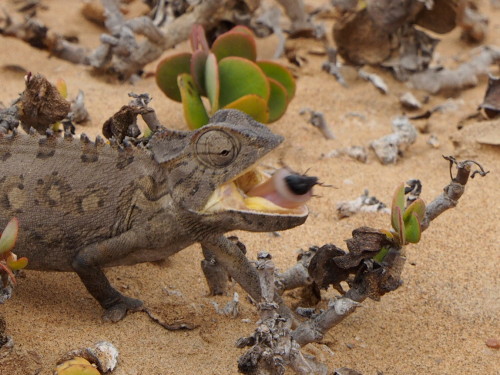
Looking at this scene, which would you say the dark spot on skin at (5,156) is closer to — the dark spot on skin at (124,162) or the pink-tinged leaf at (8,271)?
the dark spot on skin at (124,162)

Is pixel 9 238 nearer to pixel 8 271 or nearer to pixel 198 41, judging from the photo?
pixel 8 271

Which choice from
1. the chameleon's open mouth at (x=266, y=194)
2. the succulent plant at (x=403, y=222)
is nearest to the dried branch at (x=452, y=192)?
the succulent plant at (x=403, y=222)

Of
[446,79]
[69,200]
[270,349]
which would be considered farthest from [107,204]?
[446,79]

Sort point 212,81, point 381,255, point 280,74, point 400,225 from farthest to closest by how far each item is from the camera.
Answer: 1. point 280,74
2. point 212,81
3. point 381,255
4. point 400,225

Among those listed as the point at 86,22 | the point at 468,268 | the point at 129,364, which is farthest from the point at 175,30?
the point at 129,364

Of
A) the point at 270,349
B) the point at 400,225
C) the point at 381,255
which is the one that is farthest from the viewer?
the point at 381,255

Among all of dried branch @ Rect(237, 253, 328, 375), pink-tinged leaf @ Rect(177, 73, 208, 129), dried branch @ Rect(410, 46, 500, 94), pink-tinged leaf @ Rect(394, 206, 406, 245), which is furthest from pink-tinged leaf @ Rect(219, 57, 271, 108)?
dried branch @ Rect(410, 46, 500, 94)
